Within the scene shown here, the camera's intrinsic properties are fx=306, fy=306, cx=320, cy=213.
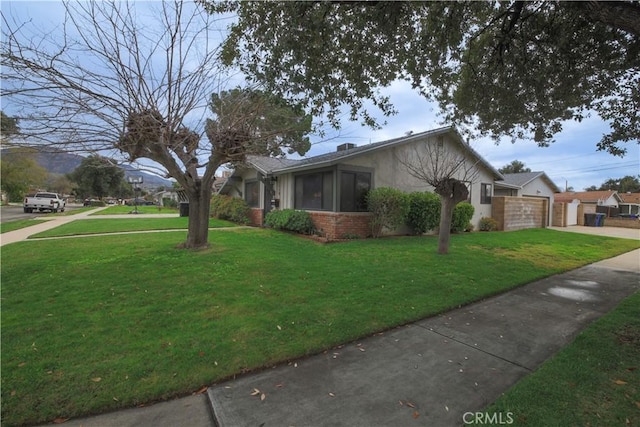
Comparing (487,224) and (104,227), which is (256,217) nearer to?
(104,227)

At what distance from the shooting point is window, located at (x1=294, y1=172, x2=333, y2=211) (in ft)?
37.9

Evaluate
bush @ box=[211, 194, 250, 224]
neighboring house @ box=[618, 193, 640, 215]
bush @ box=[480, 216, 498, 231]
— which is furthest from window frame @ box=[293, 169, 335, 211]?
neighboring house @ box=[618, 193, 640, 215]

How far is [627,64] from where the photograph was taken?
566cm

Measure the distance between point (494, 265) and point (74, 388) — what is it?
8.20 meters

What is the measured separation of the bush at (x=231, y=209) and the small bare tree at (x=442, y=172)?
879cm

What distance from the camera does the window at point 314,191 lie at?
37.9 ft

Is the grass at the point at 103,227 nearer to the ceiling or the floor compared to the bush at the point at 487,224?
nearer to the floor

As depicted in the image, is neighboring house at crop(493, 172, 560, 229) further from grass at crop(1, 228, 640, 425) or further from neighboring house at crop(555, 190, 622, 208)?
grass at crop(1, 228, 640, 425)

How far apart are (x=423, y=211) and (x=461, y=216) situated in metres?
2.88

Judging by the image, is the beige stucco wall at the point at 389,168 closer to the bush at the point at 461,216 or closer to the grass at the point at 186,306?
the bush at the point at 461,216

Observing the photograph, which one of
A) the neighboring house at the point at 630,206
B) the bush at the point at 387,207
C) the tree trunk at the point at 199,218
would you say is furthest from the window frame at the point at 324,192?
the neighboring house at the point at 630,206

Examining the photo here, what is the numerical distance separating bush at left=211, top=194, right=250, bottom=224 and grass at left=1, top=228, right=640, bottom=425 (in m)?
7.75

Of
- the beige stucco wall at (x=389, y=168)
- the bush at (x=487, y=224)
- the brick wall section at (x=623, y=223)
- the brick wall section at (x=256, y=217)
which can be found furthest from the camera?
→ the brick wall section at (x=623, y=223)

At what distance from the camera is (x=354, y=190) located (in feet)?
37.8
